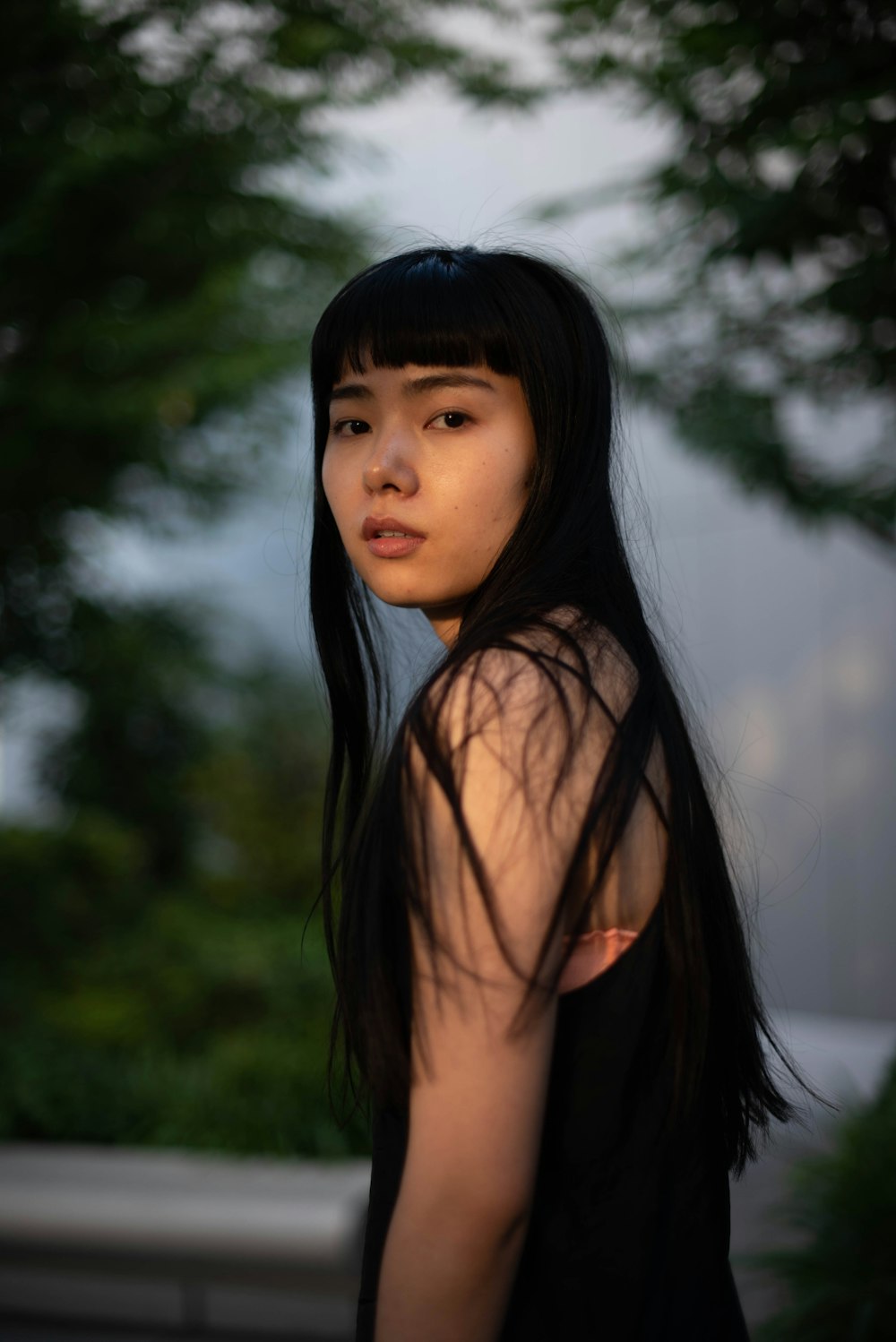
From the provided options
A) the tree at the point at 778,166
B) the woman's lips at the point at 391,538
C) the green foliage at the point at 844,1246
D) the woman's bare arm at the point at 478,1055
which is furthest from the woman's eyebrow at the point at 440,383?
the green foliage at the point at 844,1246

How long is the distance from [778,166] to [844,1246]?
352 centimetres

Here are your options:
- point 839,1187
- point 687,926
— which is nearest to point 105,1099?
point 839,1187

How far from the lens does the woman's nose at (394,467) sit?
1.15 metres

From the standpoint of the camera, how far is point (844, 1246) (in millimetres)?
3477

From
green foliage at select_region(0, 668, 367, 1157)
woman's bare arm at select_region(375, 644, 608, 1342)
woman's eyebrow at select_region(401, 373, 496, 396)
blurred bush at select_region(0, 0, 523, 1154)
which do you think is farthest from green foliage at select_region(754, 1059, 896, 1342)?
woman's eyebrow at select_region(401, 373, 496, 396)

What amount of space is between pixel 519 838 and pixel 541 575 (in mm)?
293

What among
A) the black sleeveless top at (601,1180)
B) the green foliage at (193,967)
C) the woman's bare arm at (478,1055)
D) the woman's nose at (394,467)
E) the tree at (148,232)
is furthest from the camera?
the green foliage at (193,967)

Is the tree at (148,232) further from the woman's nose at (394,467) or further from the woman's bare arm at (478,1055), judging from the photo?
the woman's bare arm at (478,1055)

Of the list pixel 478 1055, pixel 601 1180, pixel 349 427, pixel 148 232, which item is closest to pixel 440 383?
pixel 349 427

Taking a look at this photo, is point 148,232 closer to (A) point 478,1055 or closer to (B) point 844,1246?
(B) point 844,1246

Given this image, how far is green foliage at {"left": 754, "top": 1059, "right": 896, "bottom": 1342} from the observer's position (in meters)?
3.24

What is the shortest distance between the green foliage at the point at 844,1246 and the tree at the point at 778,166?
2.32 m

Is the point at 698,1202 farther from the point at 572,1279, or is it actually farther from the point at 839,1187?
the point at 839,1187

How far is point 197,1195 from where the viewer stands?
4.22 metres
